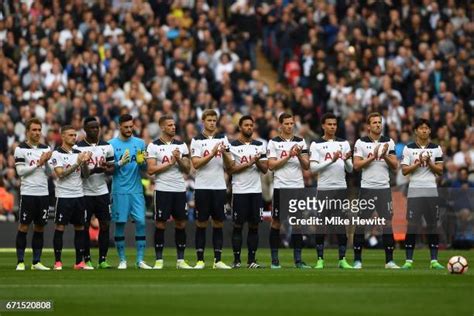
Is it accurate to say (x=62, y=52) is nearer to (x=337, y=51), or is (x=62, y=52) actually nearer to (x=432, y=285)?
(x=337, y=51)

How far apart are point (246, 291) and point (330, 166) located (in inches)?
266

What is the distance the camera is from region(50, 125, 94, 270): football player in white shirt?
25938 millimetres

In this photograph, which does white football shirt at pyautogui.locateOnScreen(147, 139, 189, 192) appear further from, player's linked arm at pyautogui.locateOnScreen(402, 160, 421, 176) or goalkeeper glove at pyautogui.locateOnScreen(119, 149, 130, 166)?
player's linked arm at pyautogui.locateOnScreen(402, 160, 421, 176)

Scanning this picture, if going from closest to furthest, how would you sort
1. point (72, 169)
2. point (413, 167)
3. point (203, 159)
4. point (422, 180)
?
point (72, 169), point (203, 159), point (413, 167), point (422, 180)

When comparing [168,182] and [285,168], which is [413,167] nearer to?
[285,168]

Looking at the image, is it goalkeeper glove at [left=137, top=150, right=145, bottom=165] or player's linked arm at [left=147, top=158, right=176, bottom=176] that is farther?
goalkeeper glove at [left=137, top=150, right=145, bottom=165]

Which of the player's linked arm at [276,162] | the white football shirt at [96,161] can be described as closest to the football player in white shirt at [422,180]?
the player's linked arm at [276,162]

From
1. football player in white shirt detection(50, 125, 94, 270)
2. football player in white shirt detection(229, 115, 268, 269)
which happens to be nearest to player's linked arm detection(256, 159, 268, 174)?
football player in white shirt detection(229, 115, 268, 269)

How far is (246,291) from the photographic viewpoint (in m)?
20.2

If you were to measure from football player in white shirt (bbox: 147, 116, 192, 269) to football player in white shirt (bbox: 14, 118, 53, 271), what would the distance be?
202 cm

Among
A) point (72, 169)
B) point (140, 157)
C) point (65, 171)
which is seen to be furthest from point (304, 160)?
point (65, 171)

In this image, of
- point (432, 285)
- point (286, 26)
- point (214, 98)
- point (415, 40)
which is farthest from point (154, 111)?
point (432, 285)

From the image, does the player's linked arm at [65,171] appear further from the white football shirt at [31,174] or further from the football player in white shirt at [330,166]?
the football player in white shirt at [330,166]

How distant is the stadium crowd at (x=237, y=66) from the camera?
39.8 meters
